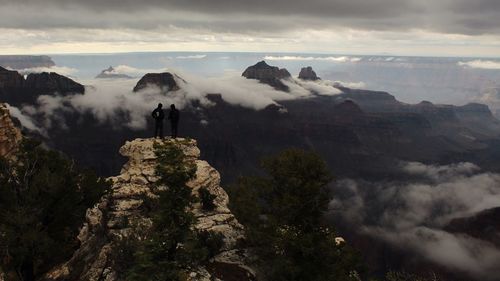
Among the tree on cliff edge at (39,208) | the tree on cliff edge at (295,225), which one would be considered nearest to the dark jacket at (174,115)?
the tree on cliff edge at (39,208)

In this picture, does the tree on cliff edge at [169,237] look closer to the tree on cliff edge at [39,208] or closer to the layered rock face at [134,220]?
the layered rock face at [134,220]

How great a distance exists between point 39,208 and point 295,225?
20352mm

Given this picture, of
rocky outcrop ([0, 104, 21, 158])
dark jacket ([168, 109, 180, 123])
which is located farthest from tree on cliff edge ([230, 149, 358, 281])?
rocky outcrop ([0, 104, 21, 158])

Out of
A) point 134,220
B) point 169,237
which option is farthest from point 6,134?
point 169,237

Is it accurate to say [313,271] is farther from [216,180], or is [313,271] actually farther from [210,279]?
[216,180]

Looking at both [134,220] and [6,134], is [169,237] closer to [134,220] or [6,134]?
[134,220]

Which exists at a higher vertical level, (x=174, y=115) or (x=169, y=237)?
(x=174, y=115)

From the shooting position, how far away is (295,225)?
3247 cm

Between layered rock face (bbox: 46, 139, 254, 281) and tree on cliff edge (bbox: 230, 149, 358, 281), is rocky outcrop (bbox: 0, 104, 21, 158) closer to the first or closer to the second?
layered rock face (bbox: 46, 139, 254, 281)

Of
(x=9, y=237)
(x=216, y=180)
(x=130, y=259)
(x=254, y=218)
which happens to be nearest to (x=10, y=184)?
(x=9, y=237)

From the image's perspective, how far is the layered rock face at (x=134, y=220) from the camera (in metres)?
30.3

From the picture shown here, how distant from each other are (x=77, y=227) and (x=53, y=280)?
37.1 feet

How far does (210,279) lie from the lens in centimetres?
2894

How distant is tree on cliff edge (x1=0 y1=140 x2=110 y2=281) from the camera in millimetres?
30391
